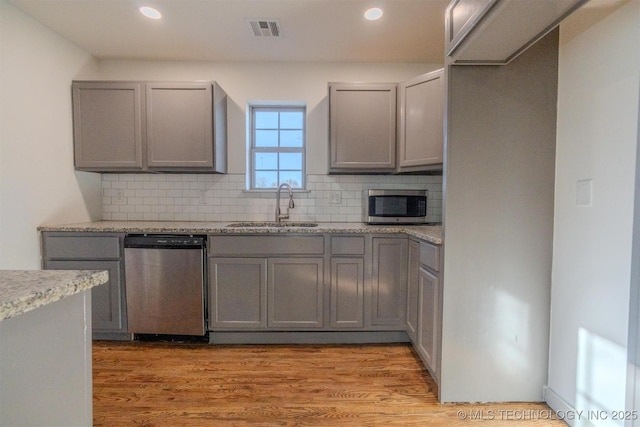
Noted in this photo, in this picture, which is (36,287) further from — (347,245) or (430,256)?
(347,245)

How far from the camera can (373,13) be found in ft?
7.27

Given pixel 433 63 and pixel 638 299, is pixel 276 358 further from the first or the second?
pixel 433 63

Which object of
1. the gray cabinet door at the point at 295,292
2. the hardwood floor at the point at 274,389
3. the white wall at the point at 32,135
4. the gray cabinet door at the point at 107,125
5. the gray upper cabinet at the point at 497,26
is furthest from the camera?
the gray cabinet door at the point at 107,125

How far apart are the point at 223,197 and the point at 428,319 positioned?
2.16 meters

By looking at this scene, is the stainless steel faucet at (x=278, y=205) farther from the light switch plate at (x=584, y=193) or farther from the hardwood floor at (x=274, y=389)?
the light switch plate at (x=584, y=193)

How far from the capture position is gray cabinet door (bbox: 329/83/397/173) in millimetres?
2686

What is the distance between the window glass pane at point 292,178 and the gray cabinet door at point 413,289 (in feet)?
4.42

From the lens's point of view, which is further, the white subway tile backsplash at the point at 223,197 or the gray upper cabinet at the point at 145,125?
the white subway tile backsplash at the point at 223,197

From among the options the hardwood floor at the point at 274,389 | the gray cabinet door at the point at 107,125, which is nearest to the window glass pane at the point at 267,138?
the gray cabinet door at the point at 107,125

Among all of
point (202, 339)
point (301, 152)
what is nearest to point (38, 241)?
point (202, 339)

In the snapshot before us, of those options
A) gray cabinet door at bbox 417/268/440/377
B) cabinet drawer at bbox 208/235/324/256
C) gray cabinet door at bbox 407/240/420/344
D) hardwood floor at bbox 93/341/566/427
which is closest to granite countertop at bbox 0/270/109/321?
hardwood floor at bbox 93/341/566/427

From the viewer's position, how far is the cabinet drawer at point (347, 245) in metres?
2.42

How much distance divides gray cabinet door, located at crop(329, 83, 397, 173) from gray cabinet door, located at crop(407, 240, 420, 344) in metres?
0.84

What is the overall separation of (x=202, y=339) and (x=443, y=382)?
1.81 m
